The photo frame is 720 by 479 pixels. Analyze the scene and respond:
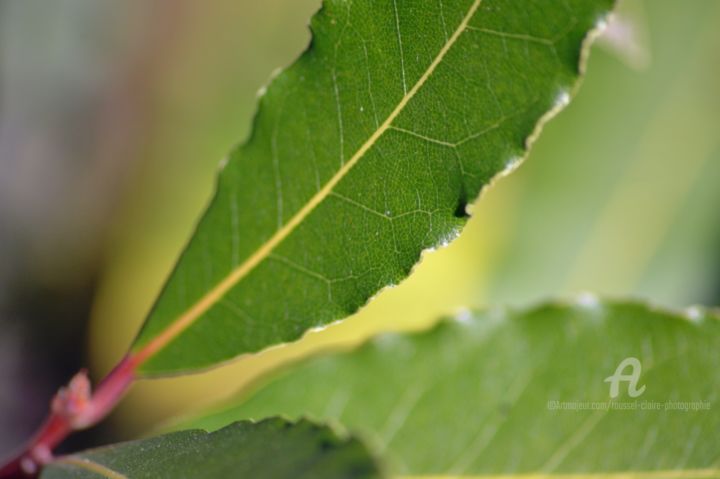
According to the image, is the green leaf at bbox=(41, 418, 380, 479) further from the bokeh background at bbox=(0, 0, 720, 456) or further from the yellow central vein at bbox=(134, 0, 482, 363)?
the bokeh background at bbox=(0, 0, 720, 456)

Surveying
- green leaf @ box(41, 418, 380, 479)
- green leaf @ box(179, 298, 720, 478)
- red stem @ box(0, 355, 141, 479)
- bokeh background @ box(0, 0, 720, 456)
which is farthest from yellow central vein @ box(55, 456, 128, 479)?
bokeh background @ box(0, 0, 720, 456)

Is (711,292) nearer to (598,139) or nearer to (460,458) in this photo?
(598,139)

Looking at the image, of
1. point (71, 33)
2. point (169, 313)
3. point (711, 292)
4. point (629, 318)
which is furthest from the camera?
point (71, 33)

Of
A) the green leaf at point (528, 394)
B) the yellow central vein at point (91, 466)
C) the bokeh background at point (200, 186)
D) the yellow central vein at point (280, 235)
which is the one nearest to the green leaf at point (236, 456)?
the yellow central vein at point (91, 466)

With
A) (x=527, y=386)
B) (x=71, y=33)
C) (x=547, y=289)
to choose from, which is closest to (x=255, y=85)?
(x=71, y=33)

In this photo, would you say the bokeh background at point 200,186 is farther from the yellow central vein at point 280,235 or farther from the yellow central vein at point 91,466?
the yellow central vein at point 91,466

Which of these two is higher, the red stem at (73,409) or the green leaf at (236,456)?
the green leaf at (236,456)
